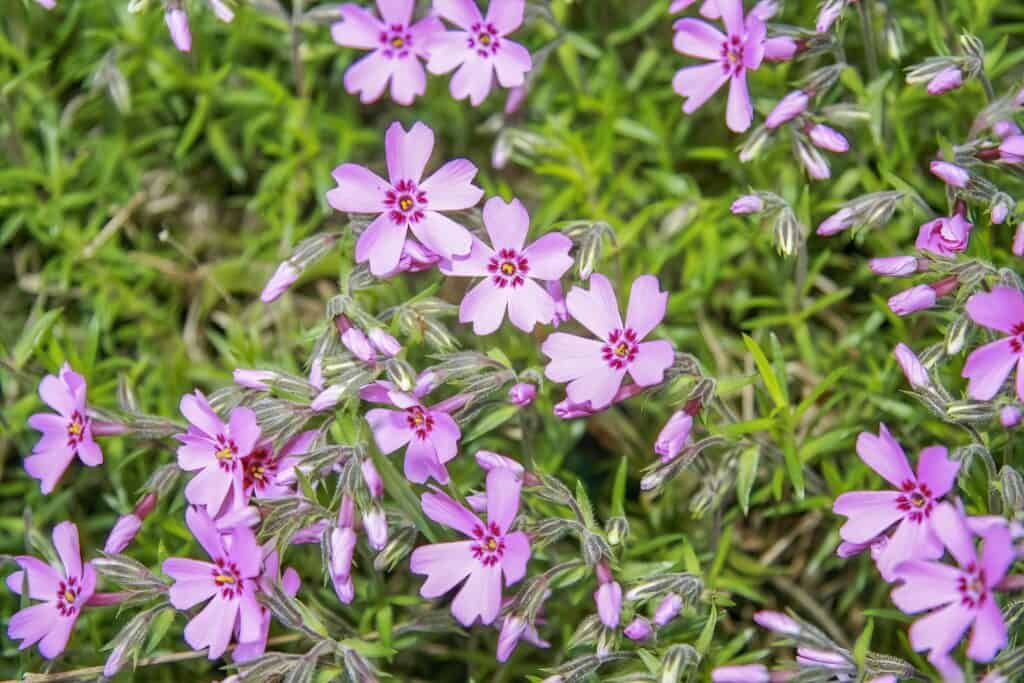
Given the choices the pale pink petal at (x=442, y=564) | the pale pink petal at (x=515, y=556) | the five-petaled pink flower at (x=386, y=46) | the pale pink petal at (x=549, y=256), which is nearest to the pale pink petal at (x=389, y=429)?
the pale pink petal at (x=442, y=564)

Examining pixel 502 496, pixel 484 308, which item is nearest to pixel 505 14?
pixel 484 308

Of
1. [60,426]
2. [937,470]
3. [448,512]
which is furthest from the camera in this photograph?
[60,426]

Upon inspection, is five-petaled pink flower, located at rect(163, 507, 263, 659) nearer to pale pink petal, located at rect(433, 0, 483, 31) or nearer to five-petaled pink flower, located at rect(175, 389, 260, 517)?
five-petaled pink flower, located at rect(175, 389, 260, 517)

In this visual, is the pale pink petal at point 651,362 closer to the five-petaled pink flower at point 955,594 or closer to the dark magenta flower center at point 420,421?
the dark magenta flower center at point 420,421

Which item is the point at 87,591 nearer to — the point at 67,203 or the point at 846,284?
the point at 67,203

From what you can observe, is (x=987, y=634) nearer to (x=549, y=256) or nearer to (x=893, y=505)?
(x=893, y=505)

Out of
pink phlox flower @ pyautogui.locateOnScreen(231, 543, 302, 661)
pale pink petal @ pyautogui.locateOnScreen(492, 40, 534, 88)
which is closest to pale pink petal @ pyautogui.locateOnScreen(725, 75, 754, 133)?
pale pink petal @ pyautogui.locateOnScreen(492, 40, 534, 88)
